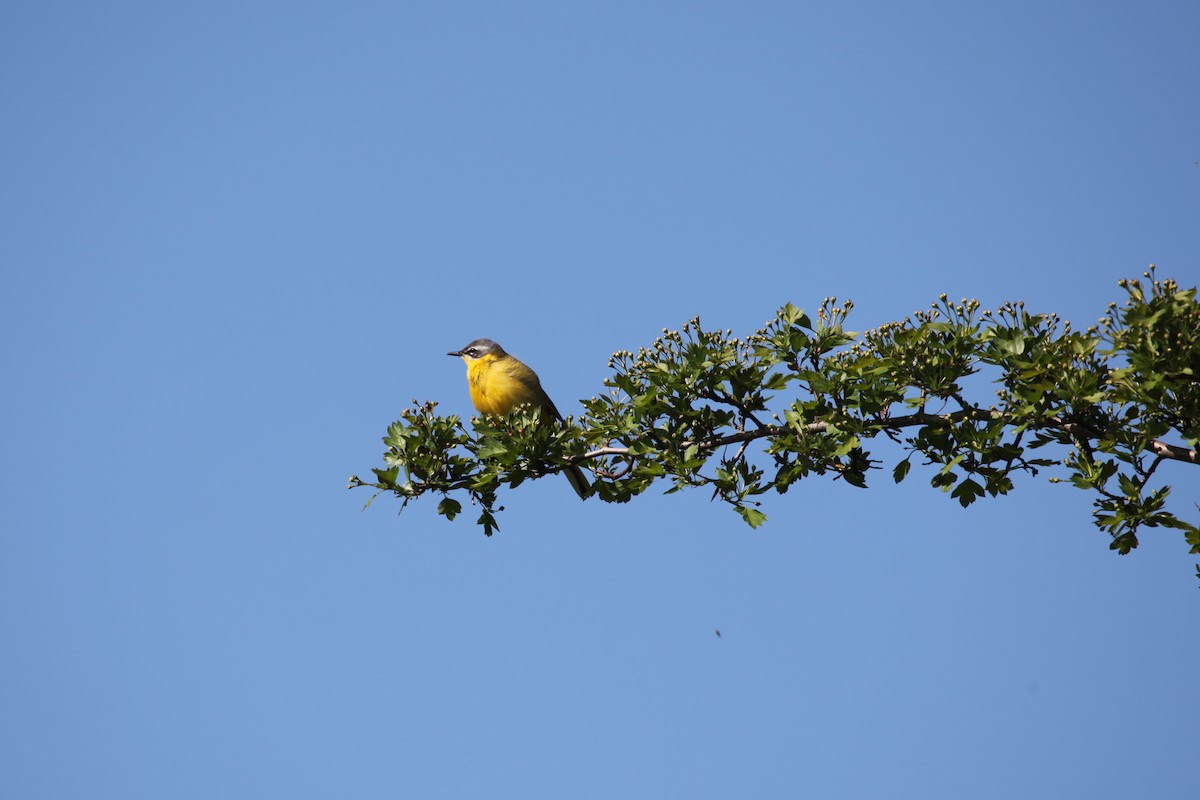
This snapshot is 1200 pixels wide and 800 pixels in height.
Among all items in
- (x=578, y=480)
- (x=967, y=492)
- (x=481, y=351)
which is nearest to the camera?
(x=967, y=492)

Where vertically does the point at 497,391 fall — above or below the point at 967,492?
above

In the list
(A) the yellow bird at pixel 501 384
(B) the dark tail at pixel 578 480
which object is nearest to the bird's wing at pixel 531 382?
(A) the yellow bird at pixel 501 384

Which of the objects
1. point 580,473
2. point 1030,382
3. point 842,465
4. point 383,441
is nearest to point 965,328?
point 1030,382

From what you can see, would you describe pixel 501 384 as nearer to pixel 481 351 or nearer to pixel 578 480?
pixel 481 351

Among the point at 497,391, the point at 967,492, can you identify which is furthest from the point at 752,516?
the point at 497,391

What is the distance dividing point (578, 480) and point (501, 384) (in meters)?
1.91

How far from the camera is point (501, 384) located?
11539 mm

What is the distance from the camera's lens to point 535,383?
463 inches

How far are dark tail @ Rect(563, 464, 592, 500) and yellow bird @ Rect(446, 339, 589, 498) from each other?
114 cm

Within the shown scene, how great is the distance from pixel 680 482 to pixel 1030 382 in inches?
94.4

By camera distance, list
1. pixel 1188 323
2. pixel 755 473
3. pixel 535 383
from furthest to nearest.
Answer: pixel 535 383
pixel 755 473
pixel 1188 323

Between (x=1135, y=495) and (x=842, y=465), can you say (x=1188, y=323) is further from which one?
(x=842, y=465)

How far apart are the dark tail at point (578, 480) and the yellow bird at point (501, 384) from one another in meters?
1.14

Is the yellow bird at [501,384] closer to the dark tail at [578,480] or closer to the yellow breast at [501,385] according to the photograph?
the yellow breast at [501,385]
